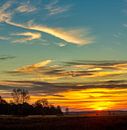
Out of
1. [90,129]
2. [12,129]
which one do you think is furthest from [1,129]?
[90,129]

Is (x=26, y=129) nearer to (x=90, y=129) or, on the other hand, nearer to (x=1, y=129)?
(x=1, y=129)

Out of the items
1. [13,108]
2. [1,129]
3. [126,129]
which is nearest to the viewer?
[126,129]

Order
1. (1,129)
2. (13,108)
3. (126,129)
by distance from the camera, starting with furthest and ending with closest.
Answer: (13,108), (1,129), (126,129)

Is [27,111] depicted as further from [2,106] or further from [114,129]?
[114,129]

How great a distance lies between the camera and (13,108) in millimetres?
195000

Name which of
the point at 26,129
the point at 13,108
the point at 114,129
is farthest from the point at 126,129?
the point at 13,108

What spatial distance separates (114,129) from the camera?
2645 inches

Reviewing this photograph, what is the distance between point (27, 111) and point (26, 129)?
12851 cm

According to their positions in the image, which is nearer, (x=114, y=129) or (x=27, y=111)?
(x=114, y=129)

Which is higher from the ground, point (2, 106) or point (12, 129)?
point (2, 106)

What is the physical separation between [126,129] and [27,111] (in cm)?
13860

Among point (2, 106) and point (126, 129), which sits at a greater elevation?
point (2, 106)

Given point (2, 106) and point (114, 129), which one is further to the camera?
point (2, 106)

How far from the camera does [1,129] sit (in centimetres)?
7212
